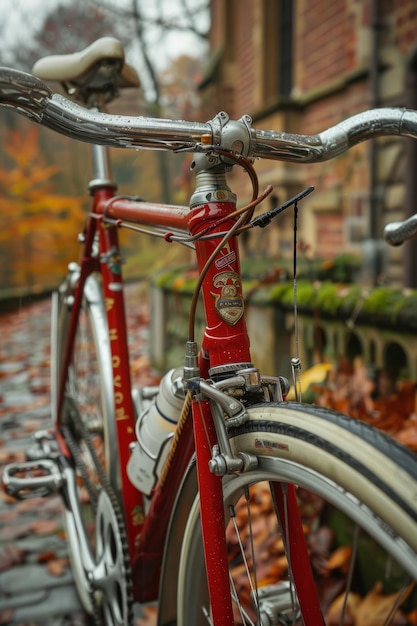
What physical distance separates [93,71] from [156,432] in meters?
0.94

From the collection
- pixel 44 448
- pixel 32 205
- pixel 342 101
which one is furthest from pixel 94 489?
pixel 32 205

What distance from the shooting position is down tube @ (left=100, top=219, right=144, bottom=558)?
57.9 inches

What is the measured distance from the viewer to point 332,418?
0.76 m

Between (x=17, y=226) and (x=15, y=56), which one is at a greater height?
(x=15, y=56)

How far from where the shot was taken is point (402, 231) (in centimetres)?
94

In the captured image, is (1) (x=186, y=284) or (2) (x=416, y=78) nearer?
(2) (x=416, y=78)

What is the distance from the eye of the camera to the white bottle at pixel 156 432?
1.21 metres

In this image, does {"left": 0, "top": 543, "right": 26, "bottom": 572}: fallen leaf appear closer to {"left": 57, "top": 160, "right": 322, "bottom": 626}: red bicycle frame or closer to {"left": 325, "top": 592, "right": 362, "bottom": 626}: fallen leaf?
{"left": 57, "top": 160, "right": 322, "bottom": 626}: red bicycle frame

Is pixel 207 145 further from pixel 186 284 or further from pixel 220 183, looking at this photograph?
pixel 186 284

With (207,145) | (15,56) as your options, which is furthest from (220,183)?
(15,56)

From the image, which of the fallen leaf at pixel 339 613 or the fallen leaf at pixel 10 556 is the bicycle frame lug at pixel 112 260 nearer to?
the fallen leaf at pixel 339 613

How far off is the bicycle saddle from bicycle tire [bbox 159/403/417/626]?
1.05m

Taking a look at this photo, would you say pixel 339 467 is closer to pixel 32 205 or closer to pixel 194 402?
pixel 194 402

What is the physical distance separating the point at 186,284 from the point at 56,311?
4.86 ft
